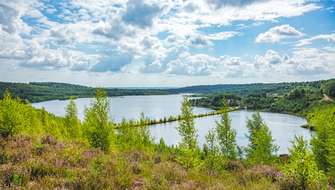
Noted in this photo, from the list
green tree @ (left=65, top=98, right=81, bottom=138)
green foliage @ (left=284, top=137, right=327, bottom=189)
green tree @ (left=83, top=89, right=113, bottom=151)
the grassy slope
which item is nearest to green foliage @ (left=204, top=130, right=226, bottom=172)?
green foliage @ (left=284, top=137, right=327, bottom=189)

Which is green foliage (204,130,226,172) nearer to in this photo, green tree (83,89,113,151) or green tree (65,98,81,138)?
green tree (83,89,113,151)

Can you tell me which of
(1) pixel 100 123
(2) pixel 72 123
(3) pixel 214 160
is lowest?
(2) pixel 72 123

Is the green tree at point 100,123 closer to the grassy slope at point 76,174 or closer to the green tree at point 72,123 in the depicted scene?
the green tree at point 72,123

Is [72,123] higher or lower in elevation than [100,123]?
lower

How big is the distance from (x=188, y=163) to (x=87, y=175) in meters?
6.44

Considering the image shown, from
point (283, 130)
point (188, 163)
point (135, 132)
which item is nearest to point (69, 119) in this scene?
point (135, 132)

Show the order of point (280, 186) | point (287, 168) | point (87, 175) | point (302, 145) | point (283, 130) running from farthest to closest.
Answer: point (283, 130), point (302, 145), point (287, 168), point (280, 186), point (87, 175)

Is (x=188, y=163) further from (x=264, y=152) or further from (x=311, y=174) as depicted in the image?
(x=264, y=152)

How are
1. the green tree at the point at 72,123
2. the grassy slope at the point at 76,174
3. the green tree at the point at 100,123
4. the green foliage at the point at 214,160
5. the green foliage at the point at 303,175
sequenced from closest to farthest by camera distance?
the grassy slope at the point at 76,174 → the green foliage at the point at 303,175 → the green foliage at the point at 214,160 → the green tree at the point at 100,123 → the green tree at the point at 72,123

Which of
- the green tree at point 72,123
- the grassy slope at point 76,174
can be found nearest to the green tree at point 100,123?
the green tree at point 72,123

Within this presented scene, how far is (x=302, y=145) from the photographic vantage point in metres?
14.1

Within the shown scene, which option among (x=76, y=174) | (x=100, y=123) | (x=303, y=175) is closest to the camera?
(x=76, y=174)

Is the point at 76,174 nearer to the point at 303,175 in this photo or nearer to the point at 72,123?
the point at 303,175

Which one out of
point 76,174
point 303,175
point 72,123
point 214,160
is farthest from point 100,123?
point 303,175
